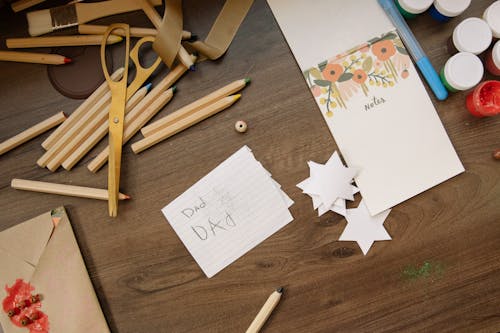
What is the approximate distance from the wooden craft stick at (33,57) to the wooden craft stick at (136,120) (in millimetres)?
137

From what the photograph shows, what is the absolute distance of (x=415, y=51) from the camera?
65cm

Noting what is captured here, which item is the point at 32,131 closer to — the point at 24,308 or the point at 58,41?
the point at 58,41

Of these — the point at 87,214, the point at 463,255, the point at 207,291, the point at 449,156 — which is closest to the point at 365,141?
the point at 449,156

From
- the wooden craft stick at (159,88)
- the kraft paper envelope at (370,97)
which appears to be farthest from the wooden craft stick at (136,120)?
the kraft paper envelope at (370,97)

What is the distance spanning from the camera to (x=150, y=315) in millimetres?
635

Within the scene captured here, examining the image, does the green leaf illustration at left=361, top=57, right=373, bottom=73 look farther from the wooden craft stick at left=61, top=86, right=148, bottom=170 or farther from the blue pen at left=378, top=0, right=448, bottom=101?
the wooden craft stick at left=61, top=86, right=148, bottom=170

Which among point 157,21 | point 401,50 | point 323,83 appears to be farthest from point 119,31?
point 401,50

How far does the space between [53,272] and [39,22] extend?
0.39 m

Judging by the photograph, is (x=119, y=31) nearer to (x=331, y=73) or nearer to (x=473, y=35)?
(x=331, y=73)

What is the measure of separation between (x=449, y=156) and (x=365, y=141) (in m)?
0.13

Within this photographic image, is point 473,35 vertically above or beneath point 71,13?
beneath

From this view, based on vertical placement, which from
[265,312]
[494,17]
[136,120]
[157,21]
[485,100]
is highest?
[157,21]

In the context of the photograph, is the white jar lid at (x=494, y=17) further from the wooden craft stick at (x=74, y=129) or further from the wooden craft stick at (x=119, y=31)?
the wooden craft stick at (x=74, y=129)

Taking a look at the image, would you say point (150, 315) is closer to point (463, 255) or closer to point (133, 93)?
point (133, 93)
